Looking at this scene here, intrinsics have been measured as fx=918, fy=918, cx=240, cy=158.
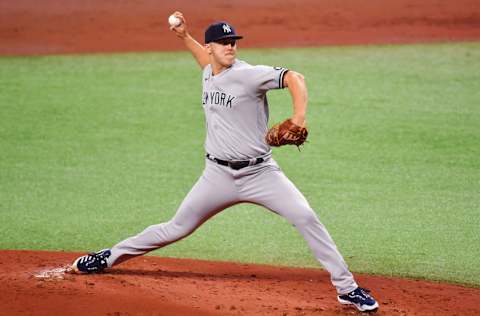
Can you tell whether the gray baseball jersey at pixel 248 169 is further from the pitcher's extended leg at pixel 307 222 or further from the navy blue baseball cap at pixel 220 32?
the navy blue baseball cap at pixel 220 32

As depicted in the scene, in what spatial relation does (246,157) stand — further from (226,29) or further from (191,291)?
(191,291)

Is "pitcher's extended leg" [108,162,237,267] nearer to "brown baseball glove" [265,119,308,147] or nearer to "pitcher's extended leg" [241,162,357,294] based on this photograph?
"pitcher's extended leg" [241,162,357,294]

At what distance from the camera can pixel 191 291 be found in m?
6.18

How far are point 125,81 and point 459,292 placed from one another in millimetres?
7268

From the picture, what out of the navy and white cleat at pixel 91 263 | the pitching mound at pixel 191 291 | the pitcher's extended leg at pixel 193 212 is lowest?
the pitching mound at pixel 191 291

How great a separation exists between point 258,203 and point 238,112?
0.62m

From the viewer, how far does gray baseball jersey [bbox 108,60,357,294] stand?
5754 millimetres

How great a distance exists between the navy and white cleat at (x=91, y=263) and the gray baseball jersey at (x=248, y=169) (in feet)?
2.44

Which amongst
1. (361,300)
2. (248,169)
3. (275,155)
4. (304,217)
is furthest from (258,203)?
(275,155)

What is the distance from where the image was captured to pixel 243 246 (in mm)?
7590

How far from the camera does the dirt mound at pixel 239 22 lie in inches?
594

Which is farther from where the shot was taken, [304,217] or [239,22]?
[239,22]

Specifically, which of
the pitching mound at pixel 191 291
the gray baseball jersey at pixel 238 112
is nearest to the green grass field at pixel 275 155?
the pitching mound at pixel 191 291

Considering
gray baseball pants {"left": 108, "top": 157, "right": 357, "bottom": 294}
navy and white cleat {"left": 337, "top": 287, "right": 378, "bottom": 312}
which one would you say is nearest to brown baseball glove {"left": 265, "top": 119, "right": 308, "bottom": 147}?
gray baseball pants {"left": 108, "top": 157, "right": 357, "bottom": 294}
